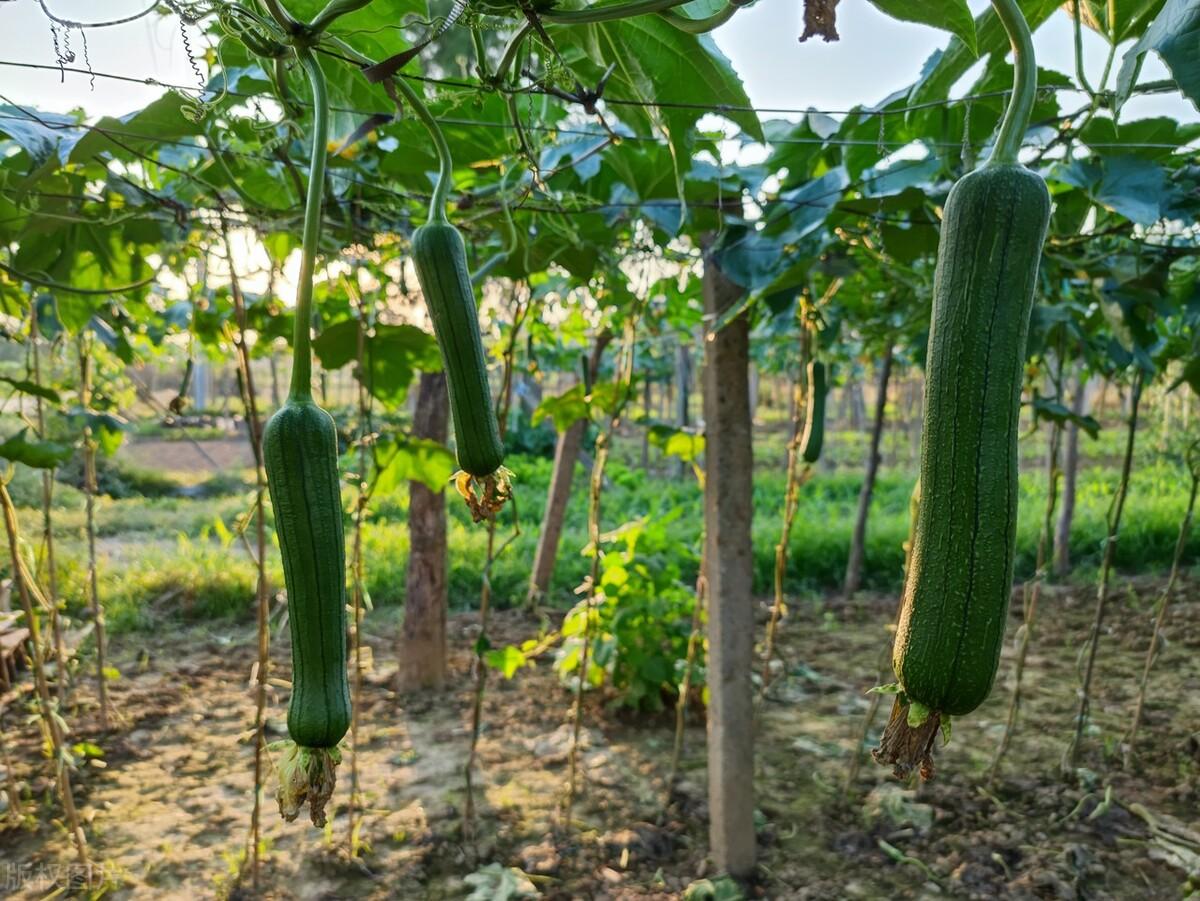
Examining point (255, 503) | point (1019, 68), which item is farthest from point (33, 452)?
point (1019, 68)

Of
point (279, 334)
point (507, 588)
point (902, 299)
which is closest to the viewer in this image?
point (279, 334)

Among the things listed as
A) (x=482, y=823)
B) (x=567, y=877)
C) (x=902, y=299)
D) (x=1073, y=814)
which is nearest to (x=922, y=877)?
(x=1073, y=814)

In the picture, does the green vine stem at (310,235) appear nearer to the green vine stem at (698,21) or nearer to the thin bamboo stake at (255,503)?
the green vine stem at (698,21)

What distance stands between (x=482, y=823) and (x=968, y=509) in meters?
2.67

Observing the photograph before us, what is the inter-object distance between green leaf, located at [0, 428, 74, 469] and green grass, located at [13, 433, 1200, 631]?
1511 mm

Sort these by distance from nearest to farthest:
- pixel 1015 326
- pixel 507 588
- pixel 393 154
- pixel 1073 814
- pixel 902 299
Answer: pixel 1015 326 < pixel 393 154 < pixel 1073 814 < pixel 902 299 < pixel 507 588

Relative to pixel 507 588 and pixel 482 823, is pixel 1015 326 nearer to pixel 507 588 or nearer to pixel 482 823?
pixel 482 823

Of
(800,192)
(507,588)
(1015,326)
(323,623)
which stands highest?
(800,192)

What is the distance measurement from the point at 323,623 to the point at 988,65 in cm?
118

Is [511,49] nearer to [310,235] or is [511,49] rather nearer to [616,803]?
[310,235]

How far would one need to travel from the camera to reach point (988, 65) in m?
1.23

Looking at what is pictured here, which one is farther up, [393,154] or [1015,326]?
[393,154]

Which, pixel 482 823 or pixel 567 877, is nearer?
pixel 567 877

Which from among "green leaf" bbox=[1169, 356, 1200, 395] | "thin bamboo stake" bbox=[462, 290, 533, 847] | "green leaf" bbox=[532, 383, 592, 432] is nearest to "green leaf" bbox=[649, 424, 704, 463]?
"green leaf" bbox=[532, 383, 592, 432]
